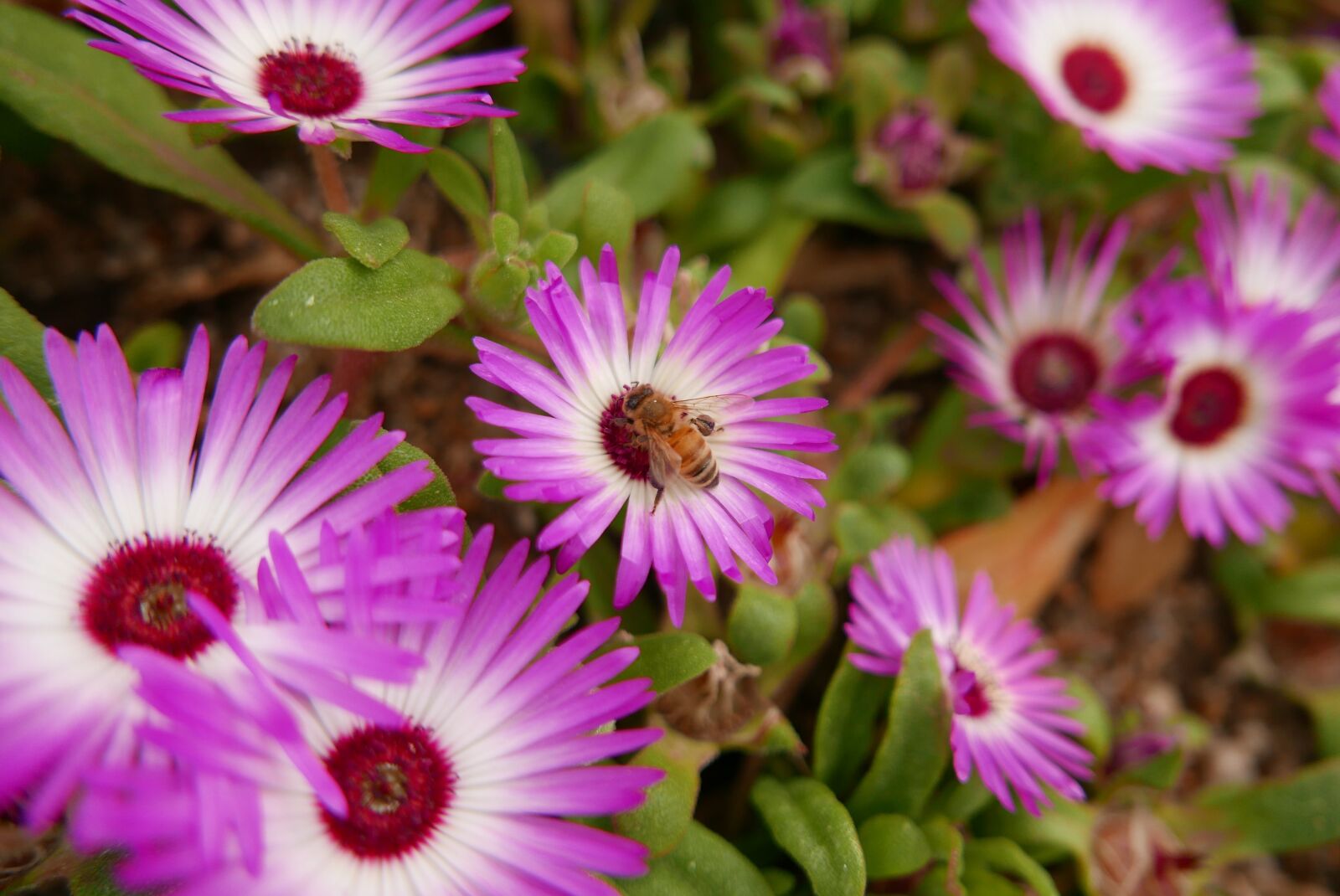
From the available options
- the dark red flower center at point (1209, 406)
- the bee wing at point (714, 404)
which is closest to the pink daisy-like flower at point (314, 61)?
the bee wing at point (714, 404)

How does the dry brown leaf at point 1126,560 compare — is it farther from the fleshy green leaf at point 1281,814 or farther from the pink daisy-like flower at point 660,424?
the pink daisy-like flower at point 660,424

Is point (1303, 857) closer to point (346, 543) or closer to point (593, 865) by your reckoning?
point (593, 865)

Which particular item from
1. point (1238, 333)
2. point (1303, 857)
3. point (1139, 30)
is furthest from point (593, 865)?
point (1139, 30)

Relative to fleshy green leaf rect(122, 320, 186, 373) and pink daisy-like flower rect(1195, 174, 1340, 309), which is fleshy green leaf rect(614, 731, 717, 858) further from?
pink daisy-like flower rect(1195, 174, 1340, 309)

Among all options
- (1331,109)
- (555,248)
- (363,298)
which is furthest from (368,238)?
(1331,109)

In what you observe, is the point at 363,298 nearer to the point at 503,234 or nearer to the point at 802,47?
the point at 503,234
